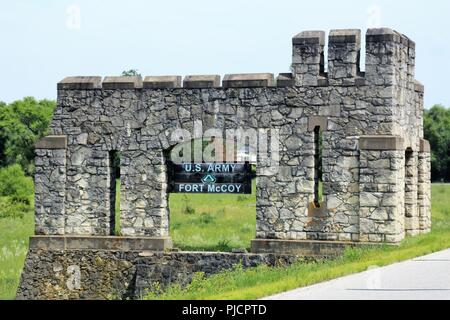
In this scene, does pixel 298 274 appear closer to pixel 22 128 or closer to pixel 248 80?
pixel 248 80

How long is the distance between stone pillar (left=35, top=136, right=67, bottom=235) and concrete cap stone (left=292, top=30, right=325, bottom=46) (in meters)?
5.14

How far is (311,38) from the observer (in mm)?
19234

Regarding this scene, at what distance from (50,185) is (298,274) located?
24.0ft

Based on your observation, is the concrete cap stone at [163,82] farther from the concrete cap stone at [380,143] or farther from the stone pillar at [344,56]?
the concrete cap stone at [380,143]

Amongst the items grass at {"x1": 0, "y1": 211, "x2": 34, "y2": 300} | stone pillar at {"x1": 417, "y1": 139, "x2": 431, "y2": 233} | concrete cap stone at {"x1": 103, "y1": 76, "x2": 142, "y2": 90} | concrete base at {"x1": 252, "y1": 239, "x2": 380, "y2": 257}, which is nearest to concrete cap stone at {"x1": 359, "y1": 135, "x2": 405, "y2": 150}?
concrete base at {"x1": 252, "y1": 239, "x2": 380, "y2": 257}

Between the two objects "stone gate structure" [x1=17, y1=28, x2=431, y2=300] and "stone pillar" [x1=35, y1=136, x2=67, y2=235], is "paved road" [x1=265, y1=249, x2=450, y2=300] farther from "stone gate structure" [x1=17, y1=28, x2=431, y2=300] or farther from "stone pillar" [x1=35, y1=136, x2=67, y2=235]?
"stone pillar" [x1=35, y1=136, x2=67, y2=235]

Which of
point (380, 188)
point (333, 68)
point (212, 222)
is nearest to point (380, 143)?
point (380, 188)

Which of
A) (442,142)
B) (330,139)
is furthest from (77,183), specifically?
(442,142)

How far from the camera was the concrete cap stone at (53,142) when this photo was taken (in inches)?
809

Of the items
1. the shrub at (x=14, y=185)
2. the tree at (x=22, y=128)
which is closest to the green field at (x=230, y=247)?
the shrub at (x=14, y=185)

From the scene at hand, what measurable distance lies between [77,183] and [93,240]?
121cm

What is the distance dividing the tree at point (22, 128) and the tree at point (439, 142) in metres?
28.7

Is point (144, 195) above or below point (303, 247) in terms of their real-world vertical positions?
above
